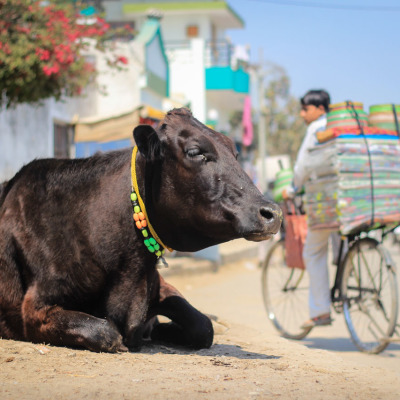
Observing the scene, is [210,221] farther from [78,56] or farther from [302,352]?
[78,56]

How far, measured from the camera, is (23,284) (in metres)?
4.25

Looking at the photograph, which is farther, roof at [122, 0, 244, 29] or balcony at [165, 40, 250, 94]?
roof at [122, 0, 244, 29]

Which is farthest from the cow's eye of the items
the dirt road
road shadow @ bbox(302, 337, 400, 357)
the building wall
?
the building wall

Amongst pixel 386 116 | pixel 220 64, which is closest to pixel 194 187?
pixel 386 116

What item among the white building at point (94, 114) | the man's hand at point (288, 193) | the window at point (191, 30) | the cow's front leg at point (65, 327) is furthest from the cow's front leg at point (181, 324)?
the window at point (191, 30)

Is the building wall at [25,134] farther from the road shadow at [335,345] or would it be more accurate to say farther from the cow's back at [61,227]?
the cow's back at [61,227]

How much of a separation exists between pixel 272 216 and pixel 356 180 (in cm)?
259

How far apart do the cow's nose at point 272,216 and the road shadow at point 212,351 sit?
0.95m

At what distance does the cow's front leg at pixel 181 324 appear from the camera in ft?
14.4

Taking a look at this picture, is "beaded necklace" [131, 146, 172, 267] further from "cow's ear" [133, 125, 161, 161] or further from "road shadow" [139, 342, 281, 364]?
"road shadow" [139, 342, 281, 364]

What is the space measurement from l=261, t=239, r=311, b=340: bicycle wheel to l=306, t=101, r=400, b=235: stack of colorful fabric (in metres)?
1.54

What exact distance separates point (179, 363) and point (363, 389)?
0.97 meters

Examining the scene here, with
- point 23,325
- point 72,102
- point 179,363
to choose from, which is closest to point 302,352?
point 179,363

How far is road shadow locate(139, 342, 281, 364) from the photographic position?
4.24 meters
